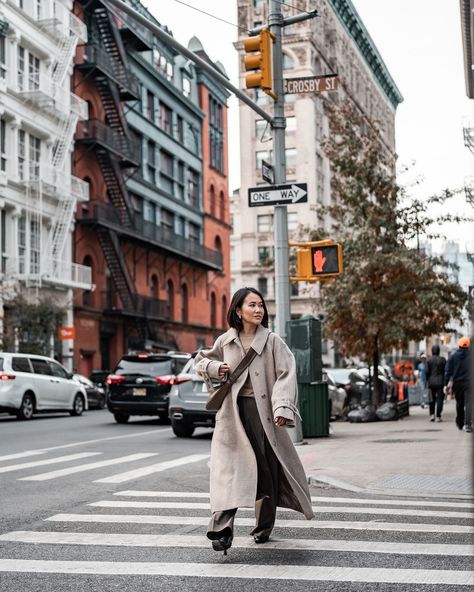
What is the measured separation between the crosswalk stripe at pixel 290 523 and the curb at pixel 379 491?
1.74m

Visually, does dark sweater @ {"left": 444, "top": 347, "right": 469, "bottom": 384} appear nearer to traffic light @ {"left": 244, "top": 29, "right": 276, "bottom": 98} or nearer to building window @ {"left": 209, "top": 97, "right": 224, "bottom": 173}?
traffic light @ {"left": 244, "top": 29, "right": 276, "bottom": 98}

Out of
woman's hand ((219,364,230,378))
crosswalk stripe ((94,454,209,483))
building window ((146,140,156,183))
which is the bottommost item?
crosswalk stripe ((94,454,209,483))

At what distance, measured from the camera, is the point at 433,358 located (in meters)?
23.0

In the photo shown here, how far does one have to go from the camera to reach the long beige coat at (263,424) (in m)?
6.74

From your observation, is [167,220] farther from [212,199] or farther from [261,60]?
[261,60]

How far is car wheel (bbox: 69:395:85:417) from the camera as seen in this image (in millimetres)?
28781

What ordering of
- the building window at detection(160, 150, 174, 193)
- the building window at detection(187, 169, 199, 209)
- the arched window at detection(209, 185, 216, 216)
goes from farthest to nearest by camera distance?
the arched window at detection(209, 185, 216, 216), the building window at detection(187, 169, 199, 209), the building window at detection(160, 150, 174, 193)

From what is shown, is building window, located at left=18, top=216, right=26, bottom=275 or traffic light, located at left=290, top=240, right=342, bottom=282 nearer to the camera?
traffic light, located at left=290, top=240, right=342, bottom=282

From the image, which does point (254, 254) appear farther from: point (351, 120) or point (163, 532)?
point (163, 532)

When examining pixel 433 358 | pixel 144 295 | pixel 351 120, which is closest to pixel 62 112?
pixel 144 295

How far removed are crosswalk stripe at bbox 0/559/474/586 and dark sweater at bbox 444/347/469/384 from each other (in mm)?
13249

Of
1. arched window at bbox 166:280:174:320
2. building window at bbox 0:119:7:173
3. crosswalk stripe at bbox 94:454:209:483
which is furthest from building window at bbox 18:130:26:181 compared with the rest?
crosswalk stripe at bbox 94:454:209:483

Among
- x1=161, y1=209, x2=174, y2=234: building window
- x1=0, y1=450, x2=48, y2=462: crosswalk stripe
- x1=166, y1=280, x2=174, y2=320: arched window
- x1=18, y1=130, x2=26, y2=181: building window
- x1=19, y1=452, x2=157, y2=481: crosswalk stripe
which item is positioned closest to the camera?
x1=19, y1=452, x2=157, y2=481: crosswalk stripe

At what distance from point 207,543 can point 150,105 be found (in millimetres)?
51319
